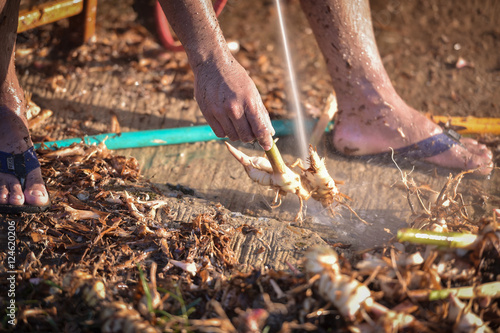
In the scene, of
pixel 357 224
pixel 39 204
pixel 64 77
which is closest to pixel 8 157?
pixel 39 204

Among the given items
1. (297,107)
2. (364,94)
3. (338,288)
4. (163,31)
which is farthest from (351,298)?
(163,31)

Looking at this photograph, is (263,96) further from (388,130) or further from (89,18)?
(89,18)

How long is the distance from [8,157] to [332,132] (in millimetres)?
1639

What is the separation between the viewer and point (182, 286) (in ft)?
4.68

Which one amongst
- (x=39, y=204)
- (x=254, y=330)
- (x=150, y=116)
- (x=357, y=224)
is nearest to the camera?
(x=254, y=330)

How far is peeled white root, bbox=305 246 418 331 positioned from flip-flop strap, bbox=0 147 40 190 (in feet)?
4.29

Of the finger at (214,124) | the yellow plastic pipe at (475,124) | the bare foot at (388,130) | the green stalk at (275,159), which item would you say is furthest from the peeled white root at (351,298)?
the yellow plastic pipe at (475,124)

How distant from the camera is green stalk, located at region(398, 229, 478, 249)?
134 cm

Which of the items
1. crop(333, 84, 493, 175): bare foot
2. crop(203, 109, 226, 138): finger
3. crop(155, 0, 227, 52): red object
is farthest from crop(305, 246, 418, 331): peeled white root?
crop(155, 0, 227, 52): red object

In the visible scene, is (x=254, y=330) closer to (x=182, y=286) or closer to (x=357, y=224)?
(x=182, y=286)

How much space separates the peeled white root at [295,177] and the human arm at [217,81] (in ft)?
0.51

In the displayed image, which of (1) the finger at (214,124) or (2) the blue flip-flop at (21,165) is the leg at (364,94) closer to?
(1) the finger at (214,124)

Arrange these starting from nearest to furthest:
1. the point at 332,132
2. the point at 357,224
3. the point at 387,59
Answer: the point at 357,224, the point at 332,132, the point at 387,59

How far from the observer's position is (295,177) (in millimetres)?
1759
